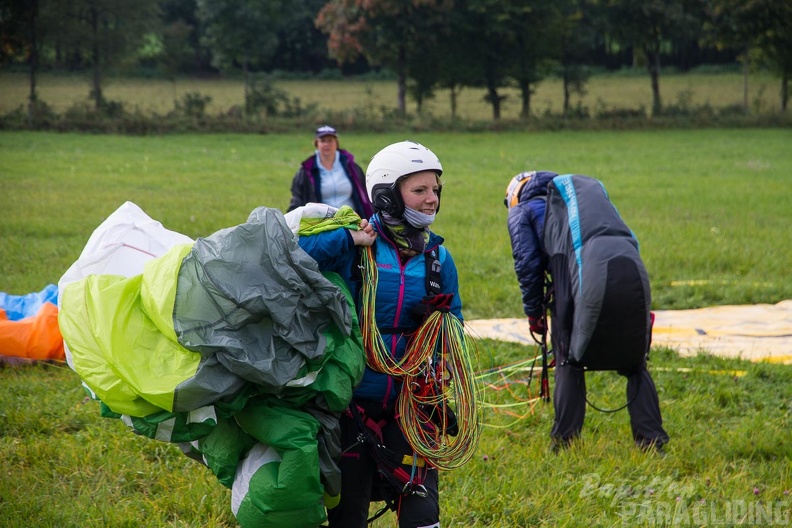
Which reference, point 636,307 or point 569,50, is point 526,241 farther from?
point 569,50

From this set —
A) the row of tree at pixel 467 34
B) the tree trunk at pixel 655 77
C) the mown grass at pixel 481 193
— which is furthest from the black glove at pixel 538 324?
the tree trunk at pixel 655 77

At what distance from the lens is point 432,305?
3.52m

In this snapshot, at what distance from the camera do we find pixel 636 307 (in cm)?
496

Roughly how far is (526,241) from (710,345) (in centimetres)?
302

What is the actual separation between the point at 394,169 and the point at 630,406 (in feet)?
9.10

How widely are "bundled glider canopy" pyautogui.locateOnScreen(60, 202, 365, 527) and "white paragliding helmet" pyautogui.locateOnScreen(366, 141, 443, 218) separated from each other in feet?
1.76

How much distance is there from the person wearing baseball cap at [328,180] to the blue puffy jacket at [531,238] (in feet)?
11.9

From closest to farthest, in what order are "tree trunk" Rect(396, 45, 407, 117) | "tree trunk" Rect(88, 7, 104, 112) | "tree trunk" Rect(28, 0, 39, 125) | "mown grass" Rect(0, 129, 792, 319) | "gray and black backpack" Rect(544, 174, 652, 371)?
1. "gray and black backpack" Rect(544, 174, 652, 371)
2. "mown grass" Rect(0, 129, 792, 319)
3. "tree trunk" Rect(28, 0, 39, 125)
4. "tree trunk" Rect(88, 7, 104, 112)
5. "tree trunk" Rect(396, 45, 407, 117)

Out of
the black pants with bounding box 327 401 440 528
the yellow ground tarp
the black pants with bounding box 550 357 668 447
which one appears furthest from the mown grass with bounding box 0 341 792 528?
the yellow ground tarp

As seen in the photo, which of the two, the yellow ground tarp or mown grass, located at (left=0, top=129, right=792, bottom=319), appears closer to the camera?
the yellow ground tarp

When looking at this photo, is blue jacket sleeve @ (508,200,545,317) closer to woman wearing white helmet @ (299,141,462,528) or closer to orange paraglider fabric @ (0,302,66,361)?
woman wearing white helmet @ (299,141,462,528)

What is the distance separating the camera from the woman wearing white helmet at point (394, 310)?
3.49 m

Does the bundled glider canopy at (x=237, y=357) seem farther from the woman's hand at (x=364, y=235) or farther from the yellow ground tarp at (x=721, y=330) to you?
the yellow ground tarp at (x=721, y=330)

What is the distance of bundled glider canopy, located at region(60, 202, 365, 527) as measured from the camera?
289 centimetres
